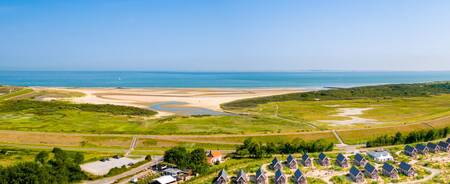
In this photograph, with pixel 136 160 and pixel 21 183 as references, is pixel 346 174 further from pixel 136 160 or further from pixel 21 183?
pixel 21 183

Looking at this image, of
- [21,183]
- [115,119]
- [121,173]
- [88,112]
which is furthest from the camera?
[88,112]

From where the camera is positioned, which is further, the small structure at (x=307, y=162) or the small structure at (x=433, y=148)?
the small structure at (x=433, y=148)

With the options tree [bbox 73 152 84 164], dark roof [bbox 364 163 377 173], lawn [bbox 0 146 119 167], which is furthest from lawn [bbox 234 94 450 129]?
tree [bbox 73 152 84 164]

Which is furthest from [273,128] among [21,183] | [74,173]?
[21,183]

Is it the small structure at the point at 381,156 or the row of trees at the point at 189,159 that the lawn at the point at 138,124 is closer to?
the row of trees at the point at 189,159

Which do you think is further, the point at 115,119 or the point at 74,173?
the point at 115,119

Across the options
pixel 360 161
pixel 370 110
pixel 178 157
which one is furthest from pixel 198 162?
pixel 370 110

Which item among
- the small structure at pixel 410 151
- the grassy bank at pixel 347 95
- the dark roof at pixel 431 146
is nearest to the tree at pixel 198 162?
the small structure at pixel 410 151

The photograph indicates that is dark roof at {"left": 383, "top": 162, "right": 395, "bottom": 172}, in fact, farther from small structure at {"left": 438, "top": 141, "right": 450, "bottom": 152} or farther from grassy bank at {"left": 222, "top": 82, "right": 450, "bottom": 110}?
grassy bank at {"left": 222, "top": 82, "right": 450, "bottom": 110}
